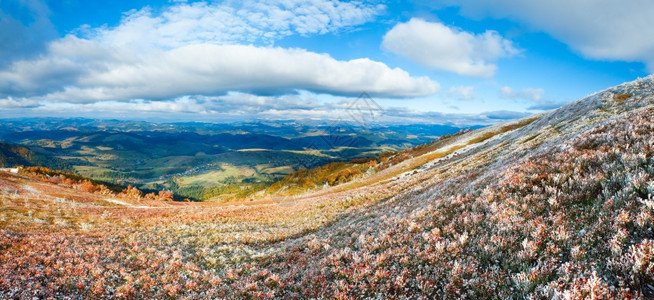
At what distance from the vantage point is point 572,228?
7.15 metres

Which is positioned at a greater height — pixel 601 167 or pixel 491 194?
pixel 601 167

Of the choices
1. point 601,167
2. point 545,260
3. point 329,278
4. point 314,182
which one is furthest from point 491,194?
point 314,182

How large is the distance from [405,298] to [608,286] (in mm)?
3936

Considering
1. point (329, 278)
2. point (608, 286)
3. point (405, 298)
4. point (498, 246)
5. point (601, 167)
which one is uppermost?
point (601, 167)

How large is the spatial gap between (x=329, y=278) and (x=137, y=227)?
78.4ft

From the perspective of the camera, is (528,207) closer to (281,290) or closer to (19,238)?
(281,290)

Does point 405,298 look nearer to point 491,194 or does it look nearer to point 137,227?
point 491,194

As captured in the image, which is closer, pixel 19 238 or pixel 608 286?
pixel 608 286

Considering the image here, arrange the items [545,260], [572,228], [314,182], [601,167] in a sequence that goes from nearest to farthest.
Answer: [545,260], [572,228], [601,167], [314,182]

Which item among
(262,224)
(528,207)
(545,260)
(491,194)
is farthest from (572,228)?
(262,224)

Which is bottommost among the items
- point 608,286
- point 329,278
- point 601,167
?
point 329,278

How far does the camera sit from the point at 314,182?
111000mm

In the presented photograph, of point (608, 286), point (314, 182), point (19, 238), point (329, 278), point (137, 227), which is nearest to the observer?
point (608, 286)

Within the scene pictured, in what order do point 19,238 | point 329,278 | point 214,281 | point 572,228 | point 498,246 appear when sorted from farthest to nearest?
point 19,238
point 214,281
point 329,278
point 498,246
point 572,228
